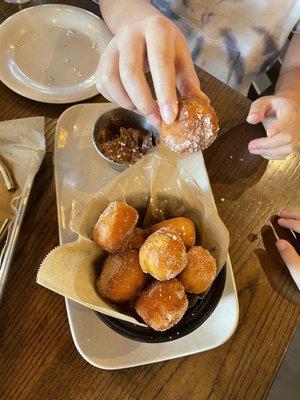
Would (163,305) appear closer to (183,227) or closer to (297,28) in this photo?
(183,227)

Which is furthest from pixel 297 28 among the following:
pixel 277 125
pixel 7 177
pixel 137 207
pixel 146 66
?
pixel 7 177

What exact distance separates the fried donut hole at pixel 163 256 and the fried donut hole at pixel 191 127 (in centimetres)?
15

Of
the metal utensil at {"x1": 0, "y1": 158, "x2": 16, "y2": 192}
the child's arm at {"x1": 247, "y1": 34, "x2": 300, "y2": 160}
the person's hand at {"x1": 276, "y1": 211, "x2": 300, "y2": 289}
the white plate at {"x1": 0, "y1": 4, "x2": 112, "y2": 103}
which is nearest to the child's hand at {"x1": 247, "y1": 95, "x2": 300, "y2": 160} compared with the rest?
the child's arm at {"x1": 247, "y1": 34, "x2": 300, "y2": 160}

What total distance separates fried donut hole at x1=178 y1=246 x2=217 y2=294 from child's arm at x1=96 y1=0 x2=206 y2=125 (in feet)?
0.69

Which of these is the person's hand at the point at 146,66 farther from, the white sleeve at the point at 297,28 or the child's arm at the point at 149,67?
the white sleeve at the point at 297,28

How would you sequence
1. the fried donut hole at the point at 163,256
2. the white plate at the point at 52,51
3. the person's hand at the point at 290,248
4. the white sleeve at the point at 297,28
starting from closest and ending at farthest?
the fried donut hole at the point at 163,256, the person's hand at the point at 290,248, the white plate at the point at 52,51, the white sleeve at the point at 297,28

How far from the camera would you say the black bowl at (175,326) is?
584mm

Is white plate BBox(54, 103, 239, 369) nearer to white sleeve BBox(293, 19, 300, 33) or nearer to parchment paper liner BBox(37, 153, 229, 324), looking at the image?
parchment paper liner BBox(37, 153, 229, 324)

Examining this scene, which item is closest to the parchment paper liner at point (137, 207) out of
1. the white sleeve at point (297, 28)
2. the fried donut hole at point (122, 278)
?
the fried donut hole at point (122, 278)

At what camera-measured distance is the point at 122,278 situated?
0.58m

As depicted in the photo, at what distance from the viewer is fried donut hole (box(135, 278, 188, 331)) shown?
0.56 metres

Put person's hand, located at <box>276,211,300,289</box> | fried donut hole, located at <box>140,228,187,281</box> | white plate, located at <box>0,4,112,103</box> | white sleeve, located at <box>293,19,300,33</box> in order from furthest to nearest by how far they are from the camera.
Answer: white sleeve, located at <box>293,19,300,33</box>, white plate, located at <box>0,4,112,103</box>, person's hand, located at <box>276,211,300,289</box>, fried donut hole, located at <box>140,228,187,281</box>

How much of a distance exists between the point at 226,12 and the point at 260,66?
19 centimetres

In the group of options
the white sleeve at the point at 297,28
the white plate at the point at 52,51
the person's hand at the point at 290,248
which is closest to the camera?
the person's hand at the point at 290,248
